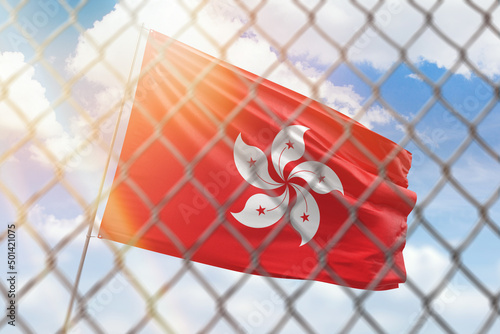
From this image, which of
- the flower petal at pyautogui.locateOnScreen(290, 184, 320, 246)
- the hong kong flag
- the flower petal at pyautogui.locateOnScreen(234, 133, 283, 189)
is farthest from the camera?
the flower petal at pyautogui.locateOnScreen(290, 184, 320, 246)

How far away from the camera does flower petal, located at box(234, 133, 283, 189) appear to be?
358cm

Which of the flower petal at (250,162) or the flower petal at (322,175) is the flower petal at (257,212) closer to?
the flower petal at (250,162)

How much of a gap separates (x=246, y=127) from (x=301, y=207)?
0.86 metres

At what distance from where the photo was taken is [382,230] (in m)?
A: 4.12

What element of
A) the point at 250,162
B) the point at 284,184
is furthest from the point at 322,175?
the point at 250,162

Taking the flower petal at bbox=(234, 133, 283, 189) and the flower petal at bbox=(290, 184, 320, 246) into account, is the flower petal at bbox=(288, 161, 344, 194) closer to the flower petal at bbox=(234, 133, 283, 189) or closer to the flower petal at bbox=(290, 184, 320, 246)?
the flower petal at bbox=(290, 184, 320, 246)

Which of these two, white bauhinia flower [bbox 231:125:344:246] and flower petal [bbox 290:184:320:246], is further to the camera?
flower petal [bbox 290:184:320:246]

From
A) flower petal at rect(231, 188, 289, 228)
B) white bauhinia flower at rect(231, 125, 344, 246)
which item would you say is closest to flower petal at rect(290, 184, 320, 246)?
white bauhinia flower at rect(231, 125, 344, 246)

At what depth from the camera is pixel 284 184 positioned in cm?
378

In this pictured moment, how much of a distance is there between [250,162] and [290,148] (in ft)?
1.56

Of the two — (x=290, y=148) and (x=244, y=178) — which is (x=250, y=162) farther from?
(x=290, y=148)

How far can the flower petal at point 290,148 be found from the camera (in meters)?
3.83

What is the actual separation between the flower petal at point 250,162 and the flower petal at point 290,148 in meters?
0.13

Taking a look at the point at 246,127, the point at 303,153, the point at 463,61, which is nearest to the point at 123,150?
the point at 246,127
